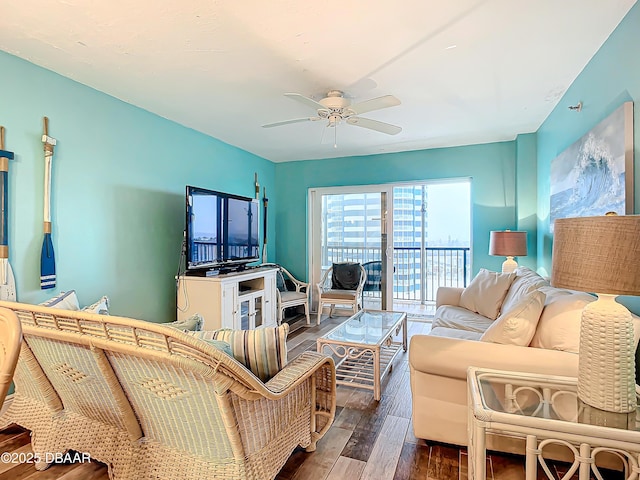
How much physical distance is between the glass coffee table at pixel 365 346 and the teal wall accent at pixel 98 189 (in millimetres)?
1857

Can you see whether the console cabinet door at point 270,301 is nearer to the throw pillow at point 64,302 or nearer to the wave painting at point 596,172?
the throw pillow at point 64,302

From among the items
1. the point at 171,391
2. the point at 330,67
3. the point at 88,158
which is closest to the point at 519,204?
the point at 330,67

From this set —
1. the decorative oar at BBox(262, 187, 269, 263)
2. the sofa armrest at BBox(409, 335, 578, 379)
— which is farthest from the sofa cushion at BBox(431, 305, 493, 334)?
the decorative oar at BBox(262, 187, 269, 263)

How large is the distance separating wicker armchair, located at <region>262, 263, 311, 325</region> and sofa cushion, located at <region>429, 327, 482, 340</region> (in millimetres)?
2304

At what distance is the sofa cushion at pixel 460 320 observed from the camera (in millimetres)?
2764

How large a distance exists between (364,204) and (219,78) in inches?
119

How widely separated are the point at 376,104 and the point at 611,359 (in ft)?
6.35

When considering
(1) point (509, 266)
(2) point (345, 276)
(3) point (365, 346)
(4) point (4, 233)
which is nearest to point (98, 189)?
(4) point (4, 233)

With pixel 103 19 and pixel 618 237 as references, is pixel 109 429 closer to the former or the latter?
pixel 103 19

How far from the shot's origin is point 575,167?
2.58 metres

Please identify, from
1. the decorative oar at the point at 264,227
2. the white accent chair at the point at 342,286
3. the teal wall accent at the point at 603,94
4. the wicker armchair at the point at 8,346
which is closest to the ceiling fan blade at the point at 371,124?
the teal wall accent at the point at 603,94

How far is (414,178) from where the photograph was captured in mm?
4867

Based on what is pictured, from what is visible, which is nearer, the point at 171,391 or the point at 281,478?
the point at 171,391

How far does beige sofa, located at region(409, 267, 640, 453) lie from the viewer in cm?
172
